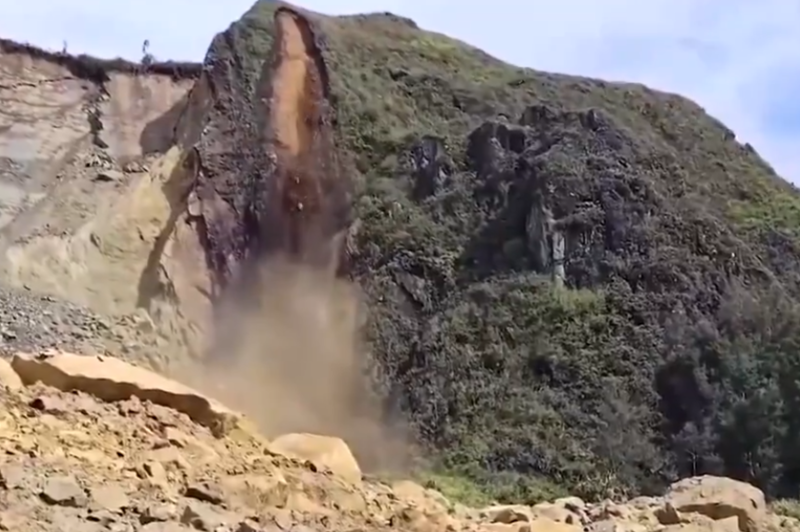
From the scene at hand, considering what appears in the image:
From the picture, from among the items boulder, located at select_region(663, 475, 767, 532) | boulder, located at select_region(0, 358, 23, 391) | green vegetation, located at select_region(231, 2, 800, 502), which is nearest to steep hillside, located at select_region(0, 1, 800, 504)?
green vegetation, located at select_region(231, 2, 800, 502)

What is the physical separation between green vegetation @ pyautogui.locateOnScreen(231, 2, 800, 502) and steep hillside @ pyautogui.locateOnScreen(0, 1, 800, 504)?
0.17 feet

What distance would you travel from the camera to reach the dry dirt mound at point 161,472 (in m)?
7.11

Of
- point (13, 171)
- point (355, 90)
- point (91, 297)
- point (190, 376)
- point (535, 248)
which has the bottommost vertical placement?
point (190, 376)

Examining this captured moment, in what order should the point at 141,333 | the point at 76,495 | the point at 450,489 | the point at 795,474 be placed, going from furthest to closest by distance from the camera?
the point at 141,333
the point at 795,474
the point at 450,489
the point at 76,495

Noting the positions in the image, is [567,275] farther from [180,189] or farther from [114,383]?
[114,383]

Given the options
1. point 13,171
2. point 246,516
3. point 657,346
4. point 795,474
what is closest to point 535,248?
point 657,346

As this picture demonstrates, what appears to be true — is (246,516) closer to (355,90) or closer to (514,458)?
(514,458)

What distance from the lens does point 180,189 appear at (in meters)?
28.2

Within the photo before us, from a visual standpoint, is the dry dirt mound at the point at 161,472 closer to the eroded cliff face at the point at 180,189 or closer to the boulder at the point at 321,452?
the boulder at the point at 321,452

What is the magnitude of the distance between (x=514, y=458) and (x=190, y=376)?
653cm

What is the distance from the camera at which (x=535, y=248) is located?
24.8 meters

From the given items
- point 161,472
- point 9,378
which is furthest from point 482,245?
point 161,472

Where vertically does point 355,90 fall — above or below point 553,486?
above

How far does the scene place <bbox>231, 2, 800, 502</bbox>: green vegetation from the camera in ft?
66.7
